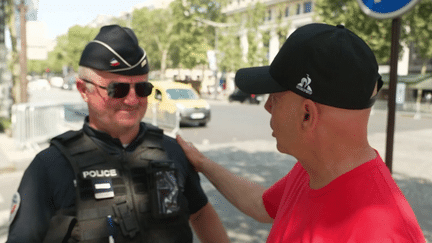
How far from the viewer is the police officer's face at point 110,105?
1.99 m

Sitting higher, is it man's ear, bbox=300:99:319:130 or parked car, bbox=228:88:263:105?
man's ear, bbox=300:99:319:130

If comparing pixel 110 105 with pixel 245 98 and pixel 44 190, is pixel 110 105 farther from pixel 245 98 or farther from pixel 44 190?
pixel 245 98

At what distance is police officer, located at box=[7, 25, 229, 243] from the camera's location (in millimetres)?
1743

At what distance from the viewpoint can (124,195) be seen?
190cm

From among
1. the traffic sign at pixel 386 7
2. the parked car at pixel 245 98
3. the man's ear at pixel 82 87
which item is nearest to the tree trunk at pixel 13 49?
the man's ear at pixel 82 87

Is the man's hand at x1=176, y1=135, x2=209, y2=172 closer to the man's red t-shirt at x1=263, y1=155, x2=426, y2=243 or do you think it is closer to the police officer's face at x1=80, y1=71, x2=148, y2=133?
the police officer's face at x1=80, y1=71, x2=148, y2=133

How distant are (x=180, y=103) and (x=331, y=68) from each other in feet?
45.9

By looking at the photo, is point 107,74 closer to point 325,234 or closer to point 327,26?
point 327,26

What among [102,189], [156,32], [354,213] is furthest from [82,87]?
[156,32]

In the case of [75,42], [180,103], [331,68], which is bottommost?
[180,103]

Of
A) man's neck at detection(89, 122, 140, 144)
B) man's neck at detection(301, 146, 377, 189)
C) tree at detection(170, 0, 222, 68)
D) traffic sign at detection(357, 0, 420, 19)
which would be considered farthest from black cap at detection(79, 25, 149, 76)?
tree at detection(170, 0, 222, 68)

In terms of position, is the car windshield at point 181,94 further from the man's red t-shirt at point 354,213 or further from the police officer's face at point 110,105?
the man's red t-shirt at point 354,213

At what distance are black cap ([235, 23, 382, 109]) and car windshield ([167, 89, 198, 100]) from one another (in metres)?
14.1

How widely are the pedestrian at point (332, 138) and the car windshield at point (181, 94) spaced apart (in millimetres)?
13970
